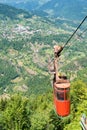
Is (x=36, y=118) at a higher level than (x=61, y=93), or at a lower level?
lower

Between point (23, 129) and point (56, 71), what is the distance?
53.2 m

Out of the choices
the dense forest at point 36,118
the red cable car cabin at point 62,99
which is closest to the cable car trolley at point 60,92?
the red cable car cabin at point 62,99

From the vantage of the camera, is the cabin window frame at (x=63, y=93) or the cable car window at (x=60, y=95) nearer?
the cabin window frame at (x=63, y=93)

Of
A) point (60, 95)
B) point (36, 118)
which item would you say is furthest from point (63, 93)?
point (36, 118)

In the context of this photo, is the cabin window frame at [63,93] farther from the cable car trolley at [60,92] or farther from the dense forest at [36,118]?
the dense forest at [36,118]

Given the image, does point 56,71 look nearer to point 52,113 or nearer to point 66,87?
point 66,87

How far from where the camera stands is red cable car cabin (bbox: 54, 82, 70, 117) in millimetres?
22188

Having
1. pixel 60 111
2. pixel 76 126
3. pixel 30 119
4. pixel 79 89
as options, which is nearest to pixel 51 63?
pixel 60 111

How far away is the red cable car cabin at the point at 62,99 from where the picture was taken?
2219 centimetres

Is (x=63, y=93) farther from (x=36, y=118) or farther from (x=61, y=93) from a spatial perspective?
(x=36, y=118)

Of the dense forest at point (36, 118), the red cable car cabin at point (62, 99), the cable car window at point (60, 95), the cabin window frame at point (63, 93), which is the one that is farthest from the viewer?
the dense forest at point (36, 118)

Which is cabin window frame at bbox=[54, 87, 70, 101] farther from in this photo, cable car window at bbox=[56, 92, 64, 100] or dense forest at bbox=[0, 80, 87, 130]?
dense forest at bbox=[0, 80, 87, 130]

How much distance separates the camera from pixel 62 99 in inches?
886

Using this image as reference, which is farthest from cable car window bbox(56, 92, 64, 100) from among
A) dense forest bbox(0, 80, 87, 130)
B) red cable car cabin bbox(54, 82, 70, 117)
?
dense forest bbox(0, 80, 87, 130)
